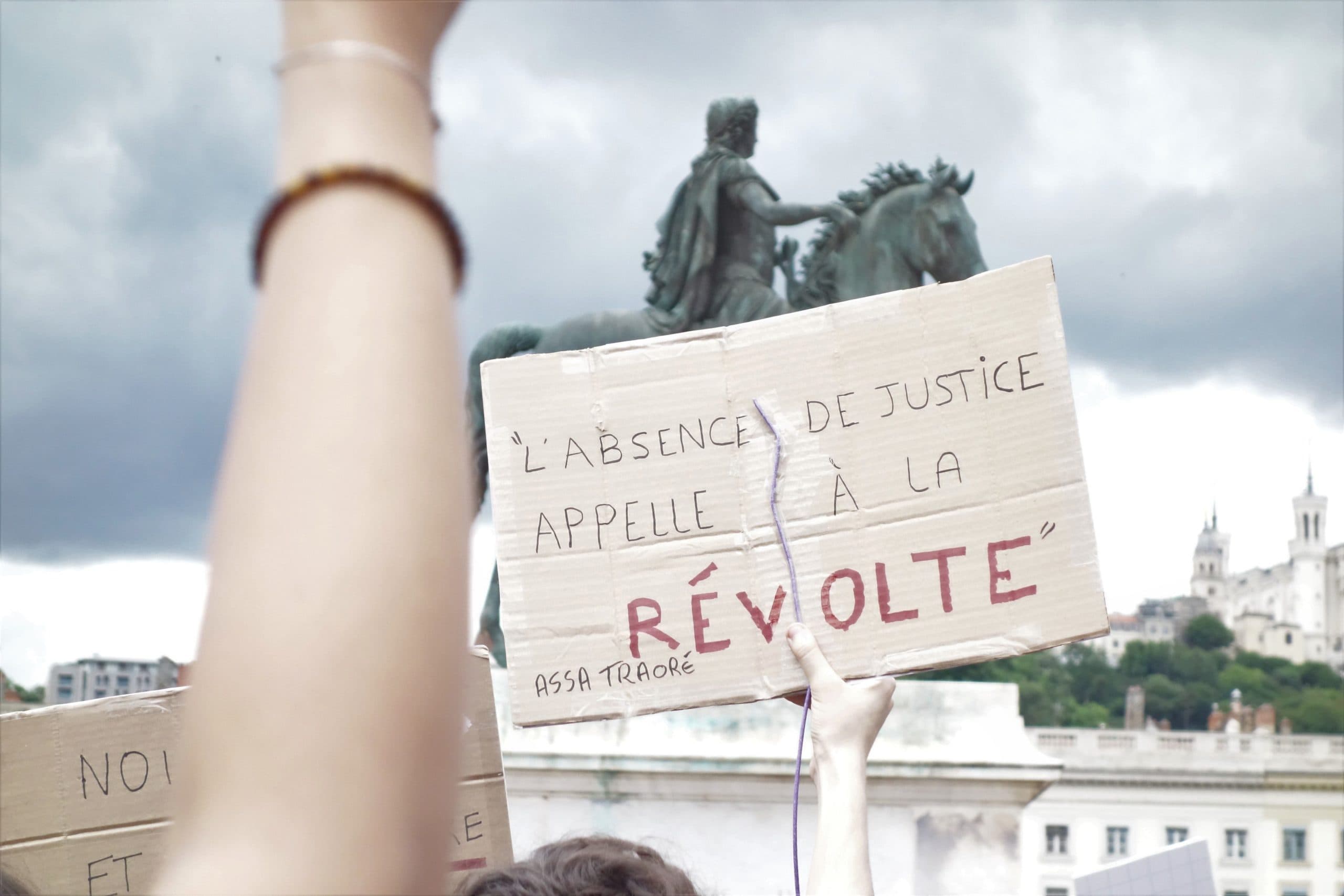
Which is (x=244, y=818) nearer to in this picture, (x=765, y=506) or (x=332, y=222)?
(x=332, y=222)

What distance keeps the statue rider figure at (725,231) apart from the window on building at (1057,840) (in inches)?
1397

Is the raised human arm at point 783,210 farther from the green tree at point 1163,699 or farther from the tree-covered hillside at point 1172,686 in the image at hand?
the green tree at point 1163,699

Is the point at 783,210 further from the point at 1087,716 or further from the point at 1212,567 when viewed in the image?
the point at 1212,567

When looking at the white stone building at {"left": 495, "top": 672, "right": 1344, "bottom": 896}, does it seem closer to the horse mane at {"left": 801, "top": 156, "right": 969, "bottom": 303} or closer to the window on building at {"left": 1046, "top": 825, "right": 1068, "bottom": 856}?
the horse mane at {"left": 801, "top": 156, "right": 969, "bottom": 303}

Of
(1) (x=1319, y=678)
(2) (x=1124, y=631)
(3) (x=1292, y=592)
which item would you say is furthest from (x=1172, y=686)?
(3) (x=1292, y=592)

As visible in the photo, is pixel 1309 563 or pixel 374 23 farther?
pixel 1309 563

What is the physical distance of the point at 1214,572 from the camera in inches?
4269

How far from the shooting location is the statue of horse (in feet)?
22.2

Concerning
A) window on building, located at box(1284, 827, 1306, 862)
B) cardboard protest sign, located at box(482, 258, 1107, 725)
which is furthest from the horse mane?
window on building, located at box(1284, 827, 1306, 862)

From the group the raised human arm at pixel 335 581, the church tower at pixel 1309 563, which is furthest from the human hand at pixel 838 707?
the church tower at pixel 1309 563

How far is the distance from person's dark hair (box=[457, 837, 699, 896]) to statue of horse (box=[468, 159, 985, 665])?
5362 mm

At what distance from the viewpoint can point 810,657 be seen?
1.80 metres

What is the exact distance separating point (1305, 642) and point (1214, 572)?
18744 millimetres

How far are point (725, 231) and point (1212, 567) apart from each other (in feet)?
358
